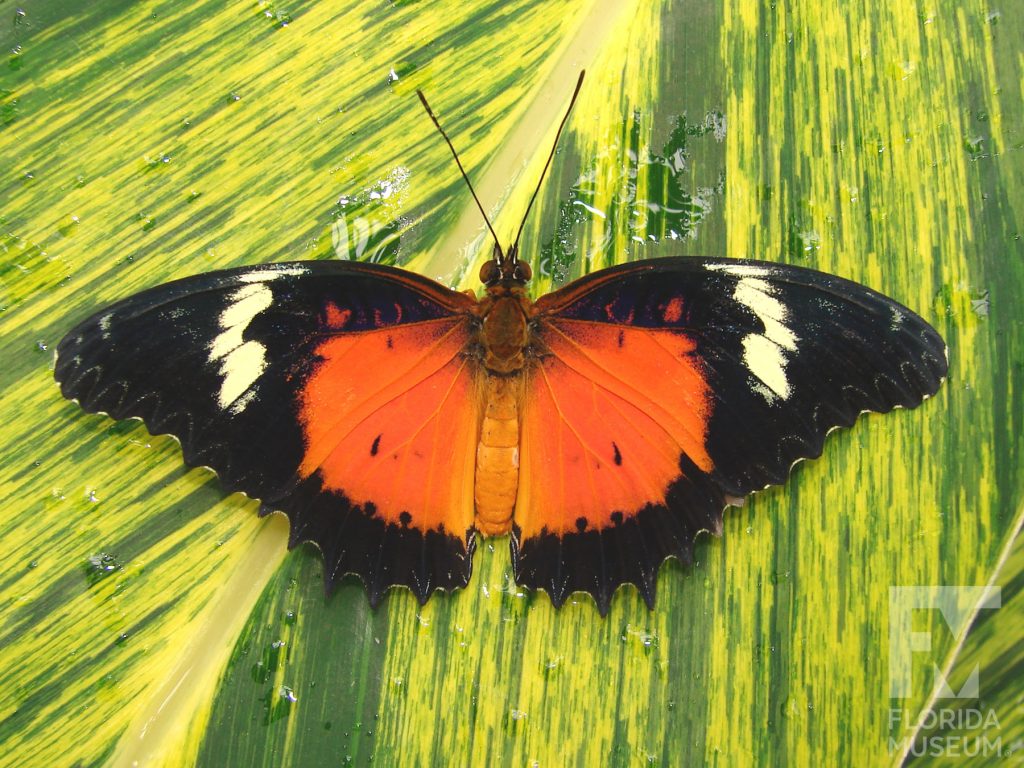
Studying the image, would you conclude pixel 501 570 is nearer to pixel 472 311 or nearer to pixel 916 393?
pixel 472 311

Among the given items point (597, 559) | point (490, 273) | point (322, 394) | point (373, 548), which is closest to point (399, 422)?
point (322, 394)

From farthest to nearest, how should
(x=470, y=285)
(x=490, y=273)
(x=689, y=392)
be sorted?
(x=470, y=285), (x=490, y=273), (x=689, y=392)

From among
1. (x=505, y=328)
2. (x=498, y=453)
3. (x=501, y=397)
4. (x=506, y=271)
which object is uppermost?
(x=506, y=271)

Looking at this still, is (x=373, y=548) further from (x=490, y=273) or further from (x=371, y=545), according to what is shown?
(x=490, y=273)

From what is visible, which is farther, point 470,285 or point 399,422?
point 470,285

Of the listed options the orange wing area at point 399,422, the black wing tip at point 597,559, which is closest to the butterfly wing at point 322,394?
the orange wing area at point 399,422

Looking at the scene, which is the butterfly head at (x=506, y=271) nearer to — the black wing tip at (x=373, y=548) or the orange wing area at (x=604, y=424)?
the orange wing area at (x=604, y=424)

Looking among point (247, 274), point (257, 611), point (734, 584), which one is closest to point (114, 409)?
point (247, 274)
